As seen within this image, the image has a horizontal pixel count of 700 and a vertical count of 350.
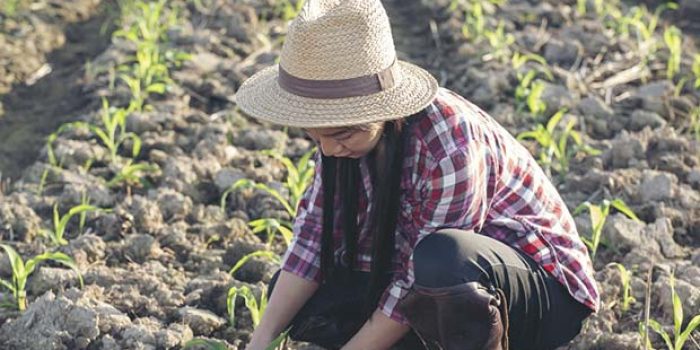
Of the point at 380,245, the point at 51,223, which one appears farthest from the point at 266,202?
the point at 380,245

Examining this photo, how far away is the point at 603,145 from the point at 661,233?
0.74 m

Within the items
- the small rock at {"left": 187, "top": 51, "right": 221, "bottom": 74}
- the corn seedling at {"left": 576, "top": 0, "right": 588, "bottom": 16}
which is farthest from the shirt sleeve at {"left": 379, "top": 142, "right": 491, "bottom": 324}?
the corn seedling at {"left": 576, "top": 0, "right": 588, "bottom": 16}

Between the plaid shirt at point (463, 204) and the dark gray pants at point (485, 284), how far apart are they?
0.16 feet

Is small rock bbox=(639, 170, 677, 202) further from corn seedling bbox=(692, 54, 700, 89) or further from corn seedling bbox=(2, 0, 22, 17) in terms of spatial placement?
corn seedling bbox=(2, 0, 22, 17)

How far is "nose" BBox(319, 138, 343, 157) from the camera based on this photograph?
2.45 meters

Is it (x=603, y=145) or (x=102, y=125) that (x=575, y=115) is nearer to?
(x=603, y=145)

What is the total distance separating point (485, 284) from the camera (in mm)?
2514

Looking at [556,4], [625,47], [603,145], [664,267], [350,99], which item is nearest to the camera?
[350,99]

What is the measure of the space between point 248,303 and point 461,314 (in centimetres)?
74

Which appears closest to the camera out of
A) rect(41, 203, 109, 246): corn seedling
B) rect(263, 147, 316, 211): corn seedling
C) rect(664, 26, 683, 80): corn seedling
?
rect(41, 203, 109, 246): corn seedling

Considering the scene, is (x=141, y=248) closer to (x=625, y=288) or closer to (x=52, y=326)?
(x=52, y=326)

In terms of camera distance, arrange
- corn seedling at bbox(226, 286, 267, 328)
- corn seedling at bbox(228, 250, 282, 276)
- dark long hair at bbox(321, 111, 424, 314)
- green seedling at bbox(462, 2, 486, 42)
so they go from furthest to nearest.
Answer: green seedling at bbox(462, 2, 486, 42)
corn seedling at bbox(228, 250, 282, 276)
corn seedling at bbox(226, 286, 267, 328)
dark long hair at bbox(321, 111, 424, 314)

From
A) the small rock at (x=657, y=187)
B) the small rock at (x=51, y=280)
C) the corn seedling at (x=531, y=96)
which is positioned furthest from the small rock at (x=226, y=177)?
the small rock at (x=657, y=187)

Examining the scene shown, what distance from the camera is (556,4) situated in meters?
5.65
